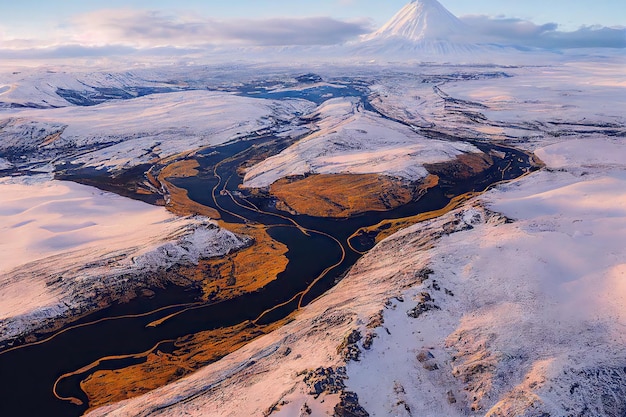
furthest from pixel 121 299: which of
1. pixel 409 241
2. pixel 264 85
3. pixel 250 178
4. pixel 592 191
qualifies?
pixel 264 85

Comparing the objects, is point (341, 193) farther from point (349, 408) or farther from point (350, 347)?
point (349, 408)

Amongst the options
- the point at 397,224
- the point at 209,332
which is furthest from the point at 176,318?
the point at 397,224

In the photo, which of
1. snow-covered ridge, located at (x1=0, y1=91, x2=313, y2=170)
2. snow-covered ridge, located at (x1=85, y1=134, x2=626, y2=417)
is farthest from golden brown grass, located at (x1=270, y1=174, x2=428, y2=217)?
snow-covered ridge, located at (x1=0, y1=91, x2=313, y2=170)

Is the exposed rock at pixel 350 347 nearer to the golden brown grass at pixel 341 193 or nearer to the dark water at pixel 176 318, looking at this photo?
the dark water at pixel 176 318

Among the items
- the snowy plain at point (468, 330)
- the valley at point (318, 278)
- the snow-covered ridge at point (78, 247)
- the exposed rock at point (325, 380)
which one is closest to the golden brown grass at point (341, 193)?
the valley at point (318, 278)

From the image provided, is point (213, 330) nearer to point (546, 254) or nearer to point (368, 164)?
point (546, 254)

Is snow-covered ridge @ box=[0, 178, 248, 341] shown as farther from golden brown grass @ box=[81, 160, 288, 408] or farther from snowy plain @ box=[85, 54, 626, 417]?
snowy plain @ box=[85, 54, 626, 417]

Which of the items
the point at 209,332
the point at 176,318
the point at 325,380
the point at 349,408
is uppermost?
the point at 325,380

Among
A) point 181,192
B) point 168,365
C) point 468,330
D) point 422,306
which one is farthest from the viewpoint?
point 181,192
